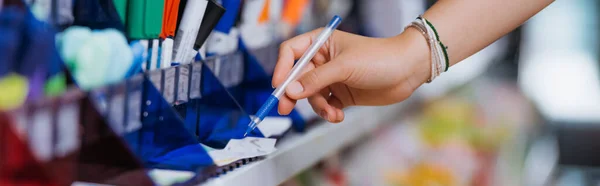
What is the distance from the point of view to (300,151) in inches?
47.4

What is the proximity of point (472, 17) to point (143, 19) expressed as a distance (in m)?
0.51

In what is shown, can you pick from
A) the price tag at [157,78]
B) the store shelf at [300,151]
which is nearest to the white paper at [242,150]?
the store shelf at [300,151]

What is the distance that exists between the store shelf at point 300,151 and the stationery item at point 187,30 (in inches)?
7.7

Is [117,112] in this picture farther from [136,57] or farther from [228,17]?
[228,17]

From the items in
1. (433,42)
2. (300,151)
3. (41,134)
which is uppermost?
(433,42)

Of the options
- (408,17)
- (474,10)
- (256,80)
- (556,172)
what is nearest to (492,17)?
(474,10)

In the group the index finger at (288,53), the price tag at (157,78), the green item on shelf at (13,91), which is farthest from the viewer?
the index finger at (288,53)

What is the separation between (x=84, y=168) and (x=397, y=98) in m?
0.58

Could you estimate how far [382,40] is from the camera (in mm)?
1100

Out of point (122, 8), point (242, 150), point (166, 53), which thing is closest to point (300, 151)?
point (242, 150)

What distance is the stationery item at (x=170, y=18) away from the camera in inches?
39.5

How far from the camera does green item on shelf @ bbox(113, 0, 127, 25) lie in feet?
2.96

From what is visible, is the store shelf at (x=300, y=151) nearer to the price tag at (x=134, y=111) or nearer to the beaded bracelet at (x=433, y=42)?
the price tag at (x=134, y=111)

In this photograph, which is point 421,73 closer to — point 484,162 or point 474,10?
point 474,10
